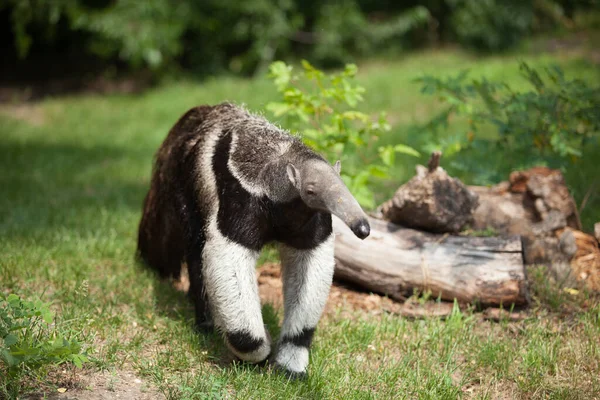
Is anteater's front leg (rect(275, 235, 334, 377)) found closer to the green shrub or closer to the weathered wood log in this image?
the weathered wood log

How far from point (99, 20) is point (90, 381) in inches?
424

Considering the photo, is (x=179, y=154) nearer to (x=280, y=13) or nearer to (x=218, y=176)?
(x=218, y=176)

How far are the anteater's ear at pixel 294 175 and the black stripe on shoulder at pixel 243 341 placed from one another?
37.3 inches

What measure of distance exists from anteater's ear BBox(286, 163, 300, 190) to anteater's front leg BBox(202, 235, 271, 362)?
0.51m

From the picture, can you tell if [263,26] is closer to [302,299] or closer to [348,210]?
[302,299]

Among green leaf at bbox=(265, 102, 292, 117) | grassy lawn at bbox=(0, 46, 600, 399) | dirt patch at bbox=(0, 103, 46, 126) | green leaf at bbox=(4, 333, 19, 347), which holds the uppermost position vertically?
green leaf at bbox=(265, 102, 292, 117)

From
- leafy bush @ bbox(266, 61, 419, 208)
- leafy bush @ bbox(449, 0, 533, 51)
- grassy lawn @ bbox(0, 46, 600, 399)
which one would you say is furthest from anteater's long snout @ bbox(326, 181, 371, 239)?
leafy bush @ bbox(449, 0, 533, 51)

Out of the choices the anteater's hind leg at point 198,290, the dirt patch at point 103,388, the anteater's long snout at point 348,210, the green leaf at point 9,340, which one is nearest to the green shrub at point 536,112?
the anteater's hind leg at point 198,290

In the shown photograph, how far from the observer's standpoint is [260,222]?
372 cm

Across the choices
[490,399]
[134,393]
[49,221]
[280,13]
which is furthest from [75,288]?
[280,13]

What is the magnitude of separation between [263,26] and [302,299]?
36.5 feet

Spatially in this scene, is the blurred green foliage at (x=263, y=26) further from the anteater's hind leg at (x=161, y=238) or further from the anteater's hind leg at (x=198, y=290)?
the anteater's hind leg at (x=198, y=290)

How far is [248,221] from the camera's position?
369 centimetres

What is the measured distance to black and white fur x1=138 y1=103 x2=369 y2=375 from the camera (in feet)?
11.8
